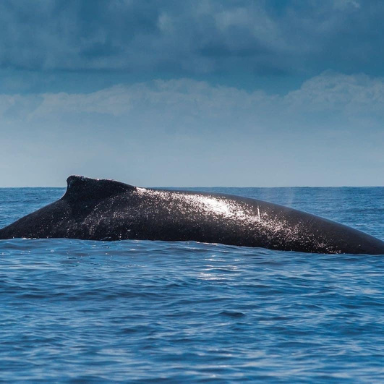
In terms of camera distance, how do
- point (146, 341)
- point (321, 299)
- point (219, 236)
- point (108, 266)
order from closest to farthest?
point (146, 341) < point (321, 299) < point (108, 266) < point (219, 236)

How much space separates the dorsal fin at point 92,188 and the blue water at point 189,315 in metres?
1.32

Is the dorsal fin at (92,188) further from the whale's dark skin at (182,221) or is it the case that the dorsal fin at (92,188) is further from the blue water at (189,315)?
the blue water at (189,315)

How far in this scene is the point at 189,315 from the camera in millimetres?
8117

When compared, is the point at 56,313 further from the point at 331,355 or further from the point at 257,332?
the point at 331,355

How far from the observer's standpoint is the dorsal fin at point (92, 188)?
549 inches

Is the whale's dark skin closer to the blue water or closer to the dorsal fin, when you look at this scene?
the dorsal fin

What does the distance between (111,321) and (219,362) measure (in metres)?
1.93

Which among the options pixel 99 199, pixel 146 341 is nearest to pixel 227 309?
pixel 146 341

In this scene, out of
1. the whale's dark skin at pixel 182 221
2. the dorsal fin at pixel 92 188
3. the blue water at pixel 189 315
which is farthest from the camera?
the dorsal fin at pixel 92 188

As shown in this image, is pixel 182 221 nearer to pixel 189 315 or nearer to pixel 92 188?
pixel 92 188

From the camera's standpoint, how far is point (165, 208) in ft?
44.4

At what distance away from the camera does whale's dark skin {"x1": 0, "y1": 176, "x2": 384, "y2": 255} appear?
43.2 ft

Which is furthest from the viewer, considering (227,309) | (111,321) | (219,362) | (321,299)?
(321,299)

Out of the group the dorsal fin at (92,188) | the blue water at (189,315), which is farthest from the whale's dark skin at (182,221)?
the blue water at (189,315)
